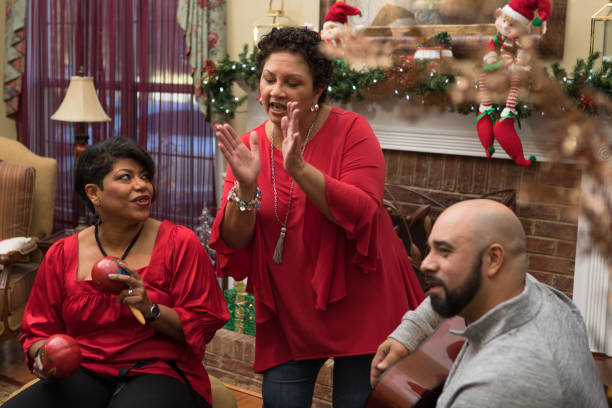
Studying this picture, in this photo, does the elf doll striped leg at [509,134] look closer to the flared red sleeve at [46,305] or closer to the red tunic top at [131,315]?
the red tunic top at [131,315]

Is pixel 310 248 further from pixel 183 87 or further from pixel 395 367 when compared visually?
pixel 183 87

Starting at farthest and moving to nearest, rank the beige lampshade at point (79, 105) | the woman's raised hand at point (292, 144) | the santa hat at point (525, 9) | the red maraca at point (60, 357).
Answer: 1. the beige lampshade at point (79, 105)
2. the santa hat at point (525, 9)
3. the red maraca at point (60, 357)
4. the woman's raised hand at point (292, 144)

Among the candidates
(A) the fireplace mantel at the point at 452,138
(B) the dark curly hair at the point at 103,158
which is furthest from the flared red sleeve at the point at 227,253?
(A) the fireplace mantel at the point at 452,138

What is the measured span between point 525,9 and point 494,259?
1695 mm

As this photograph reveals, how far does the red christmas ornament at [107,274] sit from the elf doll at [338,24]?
173 centimetres

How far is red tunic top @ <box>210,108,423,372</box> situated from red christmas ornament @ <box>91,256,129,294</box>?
28 cm

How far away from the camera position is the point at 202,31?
4023mm

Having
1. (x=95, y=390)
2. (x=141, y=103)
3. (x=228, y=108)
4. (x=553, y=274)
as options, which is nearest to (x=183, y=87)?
(x=141, y=103)


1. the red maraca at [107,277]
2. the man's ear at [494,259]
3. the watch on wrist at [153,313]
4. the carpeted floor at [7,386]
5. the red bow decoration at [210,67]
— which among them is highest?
the red bow decoration at [210,67]

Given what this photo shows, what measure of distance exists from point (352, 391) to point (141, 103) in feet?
11.0

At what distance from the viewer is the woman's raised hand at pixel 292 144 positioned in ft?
4.68

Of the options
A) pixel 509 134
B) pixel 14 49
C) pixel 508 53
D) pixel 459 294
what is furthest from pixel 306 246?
pixel 14 49

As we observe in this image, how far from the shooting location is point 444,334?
1.46 meters

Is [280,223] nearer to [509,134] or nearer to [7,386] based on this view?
[509,134]
